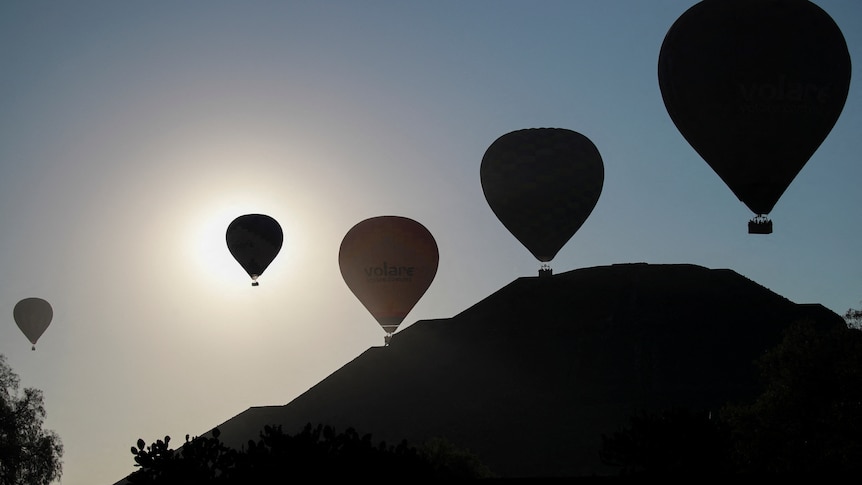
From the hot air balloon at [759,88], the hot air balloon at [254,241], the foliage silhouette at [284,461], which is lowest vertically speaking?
the foliage silhouette at [284,461]

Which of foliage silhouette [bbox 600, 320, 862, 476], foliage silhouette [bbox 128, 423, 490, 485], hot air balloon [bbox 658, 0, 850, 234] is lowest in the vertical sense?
foliage silhouette [bbox 128, 423, 490, 485]

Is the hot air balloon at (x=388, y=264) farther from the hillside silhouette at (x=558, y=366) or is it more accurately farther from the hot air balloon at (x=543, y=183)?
the hillside silhouette at (x=558, y=366)

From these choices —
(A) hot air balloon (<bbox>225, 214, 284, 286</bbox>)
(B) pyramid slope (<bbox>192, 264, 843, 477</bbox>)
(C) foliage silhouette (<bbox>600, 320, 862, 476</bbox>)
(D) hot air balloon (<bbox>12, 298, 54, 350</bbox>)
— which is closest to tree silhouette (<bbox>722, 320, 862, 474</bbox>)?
(C) foliage silhouette (<bbox>600, 320, 862, 476</bbox>)

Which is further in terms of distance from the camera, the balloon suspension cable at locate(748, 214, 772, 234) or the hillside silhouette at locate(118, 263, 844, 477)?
the hillside silhouette at locate(118, 263, 844, 477)

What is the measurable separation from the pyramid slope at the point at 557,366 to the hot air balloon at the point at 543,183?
32.6 metres

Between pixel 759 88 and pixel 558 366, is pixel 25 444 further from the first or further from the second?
pixel 558 366

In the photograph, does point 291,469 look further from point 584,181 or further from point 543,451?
point 543,451

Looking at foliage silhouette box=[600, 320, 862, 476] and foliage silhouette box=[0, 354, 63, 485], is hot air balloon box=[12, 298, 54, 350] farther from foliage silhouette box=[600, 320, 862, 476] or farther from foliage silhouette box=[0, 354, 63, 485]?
foliage silhouette box=[600, 320, 862, 476]

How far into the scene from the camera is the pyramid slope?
125m

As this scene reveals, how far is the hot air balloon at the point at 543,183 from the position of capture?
87875mm

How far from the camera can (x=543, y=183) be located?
89.4 m

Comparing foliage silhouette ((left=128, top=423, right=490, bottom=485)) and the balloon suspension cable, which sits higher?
the balloon suspension cable

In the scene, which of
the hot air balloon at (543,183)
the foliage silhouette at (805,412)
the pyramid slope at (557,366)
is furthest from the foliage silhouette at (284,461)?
the pyramid slope at (557,366)

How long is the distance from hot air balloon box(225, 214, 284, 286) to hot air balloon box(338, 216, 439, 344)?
521cm
